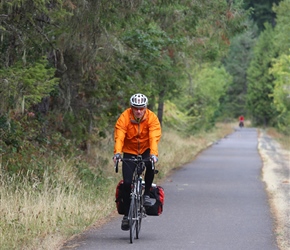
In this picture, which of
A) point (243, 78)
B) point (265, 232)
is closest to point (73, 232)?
point (265, 232)

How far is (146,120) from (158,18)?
8916 millimetres

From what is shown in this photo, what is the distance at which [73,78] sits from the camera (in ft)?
65.9

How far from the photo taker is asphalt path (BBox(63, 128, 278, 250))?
1181 centimetres

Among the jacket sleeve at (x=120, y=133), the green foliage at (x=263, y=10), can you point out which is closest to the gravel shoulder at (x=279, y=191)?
the jacket sleeve at (x=120, y=133)

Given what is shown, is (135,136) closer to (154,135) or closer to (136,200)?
(154,135)

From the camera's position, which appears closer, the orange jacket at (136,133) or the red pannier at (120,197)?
the orange jacket at (136,133)

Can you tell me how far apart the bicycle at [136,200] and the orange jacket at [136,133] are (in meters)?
0.20

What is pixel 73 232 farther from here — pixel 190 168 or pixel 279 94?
pixel 279 94

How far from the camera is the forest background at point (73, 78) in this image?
13352 millimetres

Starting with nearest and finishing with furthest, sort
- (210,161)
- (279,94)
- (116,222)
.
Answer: (116,222) → (210,161) → (279,94)

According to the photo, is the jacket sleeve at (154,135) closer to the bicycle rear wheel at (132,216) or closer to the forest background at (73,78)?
the bicycle rear wheel at (132,216)

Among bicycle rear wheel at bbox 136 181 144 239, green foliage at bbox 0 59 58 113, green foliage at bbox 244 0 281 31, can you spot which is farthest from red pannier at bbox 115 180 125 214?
green foliage at bbox 244 0 281 31

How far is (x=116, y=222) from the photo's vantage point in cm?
1418

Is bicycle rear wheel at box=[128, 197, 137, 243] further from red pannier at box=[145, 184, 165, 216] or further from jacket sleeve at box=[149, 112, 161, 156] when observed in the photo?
jacket sleeve at box=[149, 112, 161, 156]
